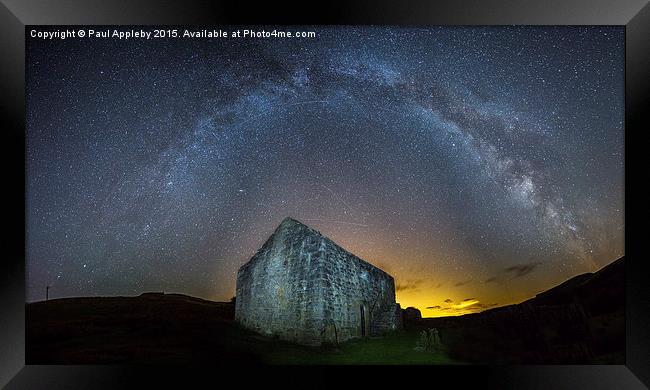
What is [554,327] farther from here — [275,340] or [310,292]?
[275,340]

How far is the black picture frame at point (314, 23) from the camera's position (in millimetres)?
4203

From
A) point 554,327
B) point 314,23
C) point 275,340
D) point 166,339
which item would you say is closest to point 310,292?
point 275,340

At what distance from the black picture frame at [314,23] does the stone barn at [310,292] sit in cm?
40

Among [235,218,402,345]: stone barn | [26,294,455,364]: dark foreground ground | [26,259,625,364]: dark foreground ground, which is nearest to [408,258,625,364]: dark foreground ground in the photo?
[26,259,625,364]: dark foreground ground

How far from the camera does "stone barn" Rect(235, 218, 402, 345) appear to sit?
4551 mm

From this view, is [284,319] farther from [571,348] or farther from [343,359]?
[571,348]

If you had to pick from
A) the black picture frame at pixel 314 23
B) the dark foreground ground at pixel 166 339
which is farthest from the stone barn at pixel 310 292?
the black picture frame at pixel 314 23

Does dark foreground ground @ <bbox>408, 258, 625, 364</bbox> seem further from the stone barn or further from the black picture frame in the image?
the stone barn

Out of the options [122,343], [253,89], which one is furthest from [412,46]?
[122,343]

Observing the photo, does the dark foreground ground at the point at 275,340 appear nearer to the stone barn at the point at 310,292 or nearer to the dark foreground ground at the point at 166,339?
the dark foreground ground at the point at 166,339

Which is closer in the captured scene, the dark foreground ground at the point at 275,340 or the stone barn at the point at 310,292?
the dark foreground ground at the point at 275,340

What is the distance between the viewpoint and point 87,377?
4352mm

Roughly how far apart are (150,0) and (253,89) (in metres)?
1.20

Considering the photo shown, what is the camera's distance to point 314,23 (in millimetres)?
4379
